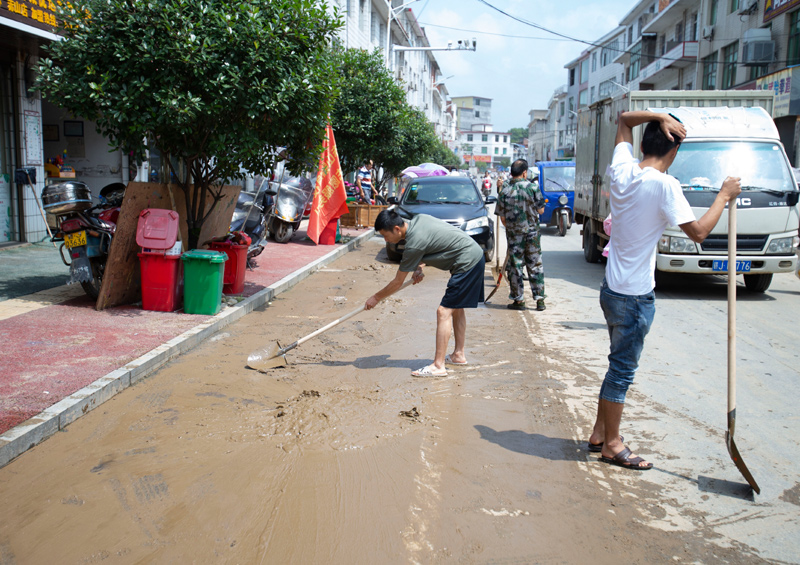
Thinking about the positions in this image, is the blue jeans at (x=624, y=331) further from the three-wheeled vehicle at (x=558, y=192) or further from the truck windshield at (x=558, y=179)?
the truck windshield at (x=558, y=179)

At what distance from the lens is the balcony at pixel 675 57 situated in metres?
→ 33.2

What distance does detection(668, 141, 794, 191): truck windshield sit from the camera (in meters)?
9.70

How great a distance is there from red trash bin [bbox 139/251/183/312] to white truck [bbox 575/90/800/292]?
22.0 feet

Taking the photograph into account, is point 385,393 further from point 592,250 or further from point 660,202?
point 592,250

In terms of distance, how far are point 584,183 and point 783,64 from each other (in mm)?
15755

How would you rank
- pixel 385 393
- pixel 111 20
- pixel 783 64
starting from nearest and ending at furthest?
pixel 385 393 → pixel 111 20 → pixel 783 64

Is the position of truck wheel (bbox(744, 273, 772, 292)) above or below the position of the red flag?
below

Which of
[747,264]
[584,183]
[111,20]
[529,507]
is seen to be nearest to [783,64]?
[584,183]

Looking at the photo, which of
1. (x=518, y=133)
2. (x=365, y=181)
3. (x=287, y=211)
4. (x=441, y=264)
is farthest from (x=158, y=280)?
(x=518, y=133)

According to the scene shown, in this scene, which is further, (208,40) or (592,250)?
(592,250)

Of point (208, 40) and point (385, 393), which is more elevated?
point (208, 40)

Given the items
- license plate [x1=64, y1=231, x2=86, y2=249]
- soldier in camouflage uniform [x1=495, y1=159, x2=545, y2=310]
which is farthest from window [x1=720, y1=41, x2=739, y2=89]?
license plate [x1=64, y1=231, x2=86, y2=249]

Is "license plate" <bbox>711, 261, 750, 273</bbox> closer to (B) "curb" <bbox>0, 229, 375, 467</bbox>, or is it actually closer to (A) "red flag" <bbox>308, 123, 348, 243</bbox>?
(B) "curb" <bbox>0, 229, 375, 467</bbox>

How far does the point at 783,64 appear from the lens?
2456cm
